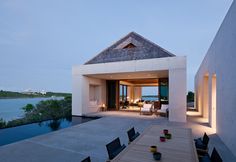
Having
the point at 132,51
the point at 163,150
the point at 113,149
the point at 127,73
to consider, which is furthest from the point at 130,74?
the point at 163,150

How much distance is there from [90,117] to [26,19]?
371 inches

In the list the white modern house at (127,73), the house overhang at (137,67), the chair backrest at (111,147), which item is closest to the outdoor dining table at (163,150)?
the chair backrest at (111,147)

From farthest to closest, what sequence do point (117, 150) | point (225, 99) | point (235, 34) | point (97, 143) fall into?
1. point (225, 99)
2. point (97, 143)
3. point (235, 34)
4. point (117, 150)

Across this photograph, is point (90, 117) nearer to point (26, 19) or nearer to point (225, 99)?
point (225, 99)

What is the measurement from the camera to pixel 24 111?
9086mm

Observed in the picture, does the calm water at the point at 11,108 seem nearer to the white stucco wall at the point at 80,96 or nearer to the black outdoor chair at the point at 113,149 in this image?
the white stucco wall at the point at 80,96

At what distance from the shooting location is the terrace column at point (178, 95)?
808 centimetres

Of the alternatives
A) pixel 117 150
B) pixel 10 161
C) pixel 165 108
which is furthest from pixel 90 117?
pixel 117 150

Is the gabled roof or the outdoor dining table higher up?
the gabled roof

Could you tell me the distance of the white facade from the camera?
26.8 feet

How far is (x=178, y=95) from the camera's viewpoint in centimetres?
817

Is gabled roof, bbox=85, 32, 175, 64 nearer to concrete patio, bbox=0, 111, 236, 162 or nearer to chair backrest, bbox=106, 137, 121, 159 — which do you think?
concrete patio, bbox=0, 111, 236, 162

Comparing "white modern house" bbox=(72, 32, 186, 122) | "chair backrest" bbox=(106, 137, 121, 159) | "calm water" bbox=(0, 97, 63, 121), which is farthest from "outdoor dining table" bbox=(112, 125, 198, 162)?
"calm water" bbox=(0, 97, 63, 121)

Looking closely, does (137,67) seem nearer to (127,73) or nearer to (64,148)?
(127,73)
